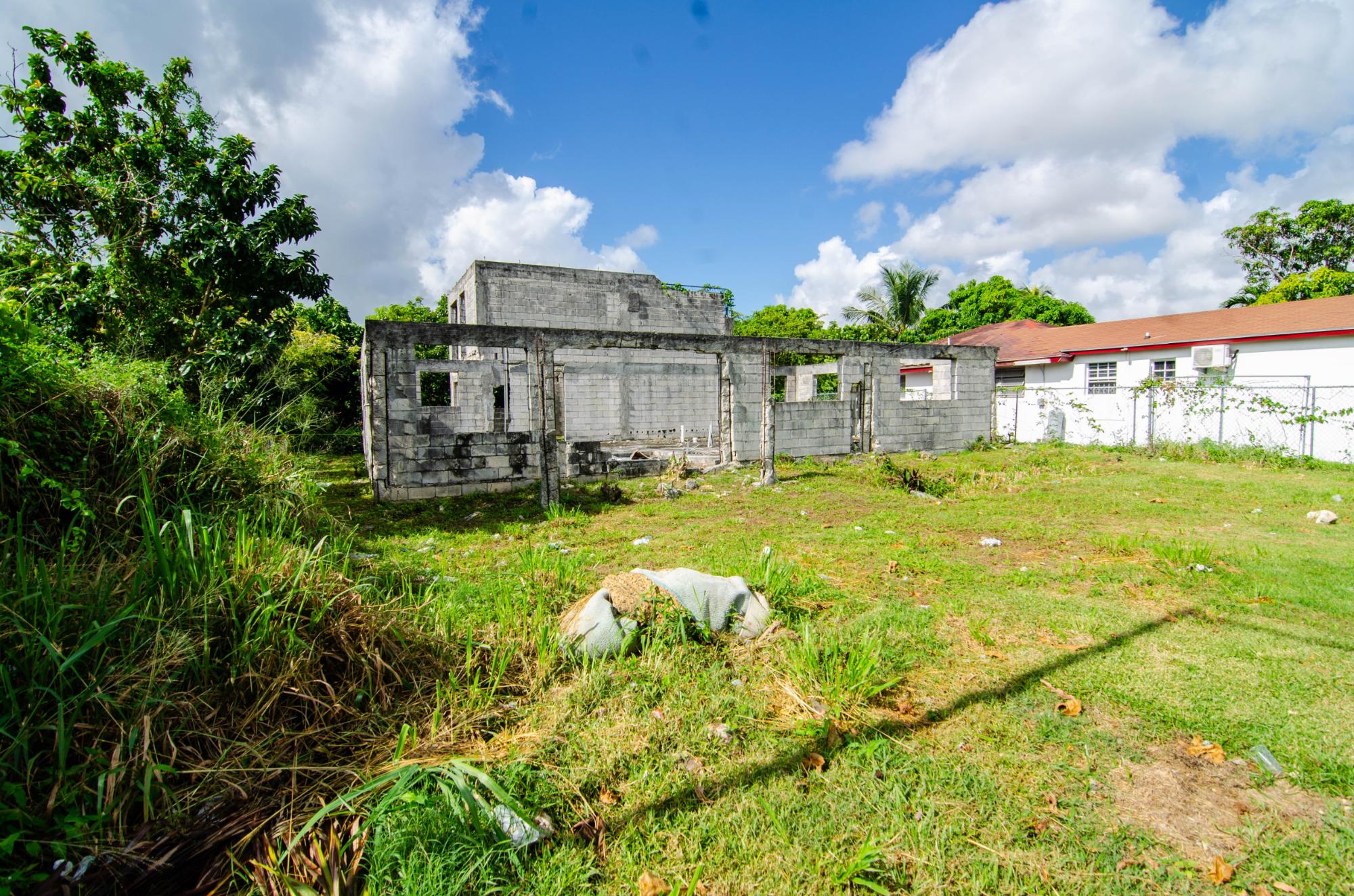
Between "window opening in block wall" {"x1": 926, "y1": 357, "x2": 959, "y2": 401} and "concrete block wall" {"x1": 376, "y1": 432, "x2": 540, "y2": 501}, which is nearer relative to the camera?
"concrete block wall" {"x1": 376, "y1": 432, "x2": 540, "y2": 501}

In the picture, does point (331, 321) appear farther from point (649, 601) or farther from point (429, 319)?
point (649, 601)

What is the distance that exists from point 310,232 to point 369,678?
8.55 m

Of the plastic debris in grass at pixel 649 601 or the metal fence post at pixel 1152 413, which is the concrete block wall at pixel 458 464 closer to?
the plastic debris in grass at pixel 649 601

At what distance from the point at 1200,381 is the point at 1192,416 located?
1.02 meters

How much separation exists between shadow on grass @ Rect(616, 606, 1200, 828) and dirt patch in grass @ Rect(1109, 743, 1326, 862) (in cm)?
64

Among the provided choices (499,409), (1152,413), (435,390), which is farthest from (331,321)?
(1152,413)

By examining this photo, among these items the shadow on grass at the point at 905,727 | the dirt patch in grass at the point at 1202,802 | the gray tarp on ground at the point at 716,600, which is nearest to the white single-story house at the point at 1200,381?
the shadow on grass at the point at 905,727

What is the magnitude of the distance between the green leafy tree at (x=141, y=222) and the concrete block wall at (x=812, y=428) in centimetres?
869

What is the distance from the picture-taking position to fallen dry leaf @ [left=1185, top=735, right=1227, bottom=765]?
102 inches

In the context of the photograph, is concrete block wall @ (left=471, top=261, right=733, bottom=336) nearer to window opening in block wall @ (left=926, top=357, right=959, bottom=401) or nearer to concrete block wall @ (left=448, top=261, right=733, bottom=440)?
concrete block wall @ (left=448, top=261, right=733, bottom=440)

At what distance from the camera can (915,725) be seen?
285cm

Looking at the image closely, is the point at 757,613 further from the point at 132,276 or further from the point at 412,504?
the point at 132,276

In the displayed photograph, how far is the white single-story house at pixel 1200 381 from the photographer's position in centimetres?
1221

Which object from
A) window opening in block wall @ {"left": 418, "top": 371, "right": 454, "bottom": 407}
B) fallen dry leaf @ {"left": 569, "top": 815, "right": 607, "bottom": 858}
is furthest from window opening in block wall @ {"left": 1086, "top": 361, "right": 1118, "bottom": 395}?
window opening in block wall @ {"left": 418, "top": 371, "right": 454, "bottom": 407}
